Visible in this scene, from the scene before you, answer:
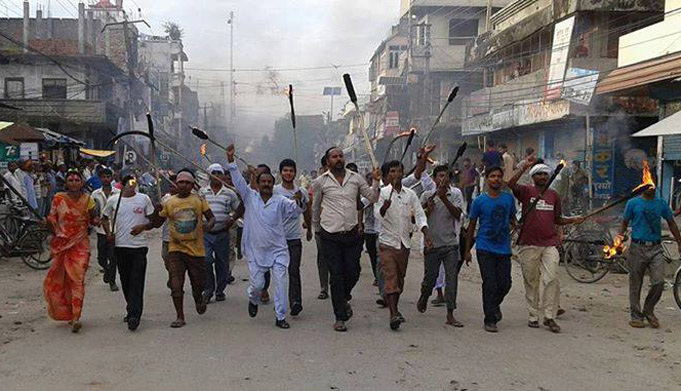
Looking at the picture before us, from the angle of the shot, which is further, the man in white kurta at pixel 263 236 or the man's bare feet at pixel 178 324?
the man in white kurta at pixel 263 236

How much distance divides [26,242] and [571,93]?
15.5 metres

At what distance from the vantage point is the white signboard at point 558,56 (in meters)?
22.1

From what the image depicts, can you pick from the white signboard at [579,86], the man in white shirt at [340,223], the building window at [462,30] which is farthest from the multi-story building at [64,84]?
the man in white shirt at [340,223]

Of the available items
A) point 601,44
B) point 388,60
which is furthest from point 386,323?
point 388,60

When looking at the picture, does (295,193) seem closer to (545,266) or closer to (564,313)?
(545,266)

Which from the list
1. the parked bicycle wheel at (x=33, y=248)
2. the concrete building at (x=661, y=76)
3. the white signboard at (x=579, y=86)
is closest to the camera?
the parked bicycle wheel at (x=33, y=248)

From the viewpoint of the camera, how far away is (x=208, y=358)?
5.61 m

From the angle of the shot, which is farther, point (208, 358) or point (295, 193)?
point (295, 193)

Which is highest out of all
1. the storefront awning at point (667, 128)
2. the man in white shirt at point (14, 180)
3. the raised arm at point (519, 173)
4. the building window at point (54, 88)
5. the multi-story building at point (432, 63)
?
the multi-story building at point (432, 63)

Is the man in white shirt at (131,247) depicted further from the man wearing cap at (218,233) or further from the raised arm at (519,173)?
the raised arm at (519,173)

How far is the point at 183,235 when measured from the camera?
270 inches

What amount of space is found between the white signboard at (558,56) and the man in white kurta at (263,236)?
54.5 ft

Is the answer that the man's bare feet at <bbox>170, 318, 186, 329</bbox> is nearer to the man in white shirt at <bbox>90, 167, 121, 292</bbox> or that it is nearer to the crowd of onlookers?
the man in white shirt at <bbox>90, 167, 121, 292</bbox>

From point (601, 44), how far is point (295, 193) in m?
18.7
